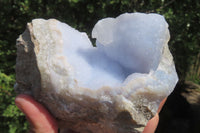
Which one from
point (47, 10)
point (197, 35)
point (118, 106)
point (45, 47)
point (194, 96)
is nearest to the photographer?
point (118, 106)

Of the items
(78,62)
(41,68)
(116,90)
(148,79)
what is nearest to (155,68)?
(148,79)

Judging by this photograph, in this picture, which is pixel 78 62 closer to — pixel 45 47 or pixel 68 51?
pixel 68 51

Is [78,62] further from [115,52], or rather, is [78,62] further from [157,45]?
[157,45]

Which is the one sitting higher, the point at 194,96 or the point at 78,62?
the point at 78,62

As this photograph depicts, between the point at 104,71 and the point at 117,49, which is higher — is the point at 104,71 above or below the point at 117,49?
below

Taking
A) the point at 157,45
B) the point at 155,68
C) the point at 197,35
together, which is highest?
the point at 157,45

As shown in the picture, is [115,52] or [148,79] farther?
[115,52]

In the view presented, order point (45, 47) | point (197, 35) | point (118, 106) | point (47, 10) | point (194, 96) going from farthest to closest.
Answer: point (194, 96)
point (197, 35)
point (47, 10)
point (45, 47)
point (118, 106)
